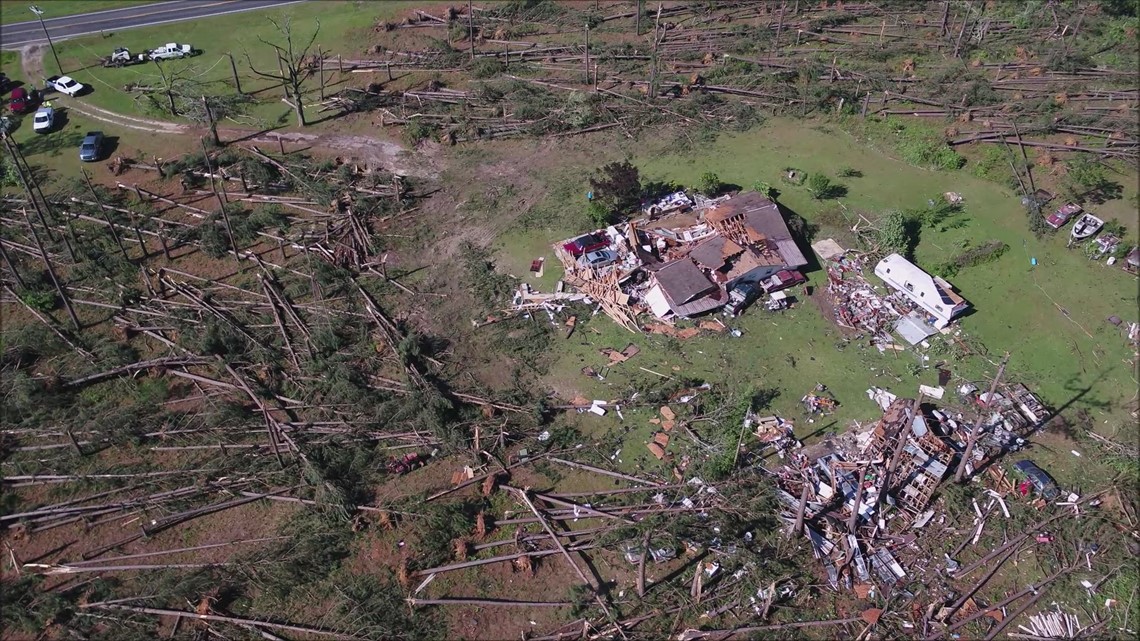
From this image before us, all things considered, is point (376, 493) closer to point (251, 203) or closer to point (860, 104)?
point (251, 203)

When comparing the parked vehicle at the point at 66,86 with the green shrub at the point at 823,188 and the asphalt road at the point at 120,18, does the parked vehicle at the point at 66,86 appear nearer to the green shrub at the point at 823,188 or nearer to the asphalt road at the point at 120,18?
the asphalt road at the point at 120,18

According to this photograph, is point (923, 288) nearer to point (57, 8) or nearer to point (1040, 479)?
point (1040, 479)

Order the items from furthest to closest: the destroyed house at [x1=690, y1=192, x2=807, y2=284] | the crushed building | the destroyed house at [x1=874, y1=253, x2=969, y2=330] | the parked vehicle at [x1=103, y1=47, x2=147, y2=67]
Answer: the parked vehicle at [x1=103, y1=47, x2=147, y2=67], the destroyed house at [x1=690, y1=192, x2=807, y2=284], the crushed building, the destroyed house at [x1=874, y1=253, x2=969, y2=330]

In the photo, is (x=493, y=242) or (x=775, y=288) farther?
(x=493, y=242)

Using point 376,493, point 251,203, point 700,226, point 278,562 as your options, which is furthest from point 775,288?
point 251,203

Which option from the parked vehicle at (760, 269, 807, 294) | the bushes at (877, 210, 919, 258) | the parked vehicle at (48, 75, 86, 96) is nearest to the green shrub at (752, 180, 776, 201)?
the bushes at (877, 210, 919, 258)

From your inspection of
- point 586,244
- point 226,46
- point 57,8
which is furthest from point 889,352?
point 57,8

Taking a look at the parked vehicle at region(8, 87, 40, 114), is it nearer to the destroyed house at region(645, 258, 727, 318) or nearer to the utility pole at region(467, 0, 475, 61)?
the utility pole at region(467, 0, 475, 61)

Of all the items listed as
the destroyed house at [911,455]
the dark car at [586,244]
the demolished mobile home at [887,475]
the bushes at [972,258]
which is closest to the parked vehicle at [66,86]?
the dark car at [586,244]
